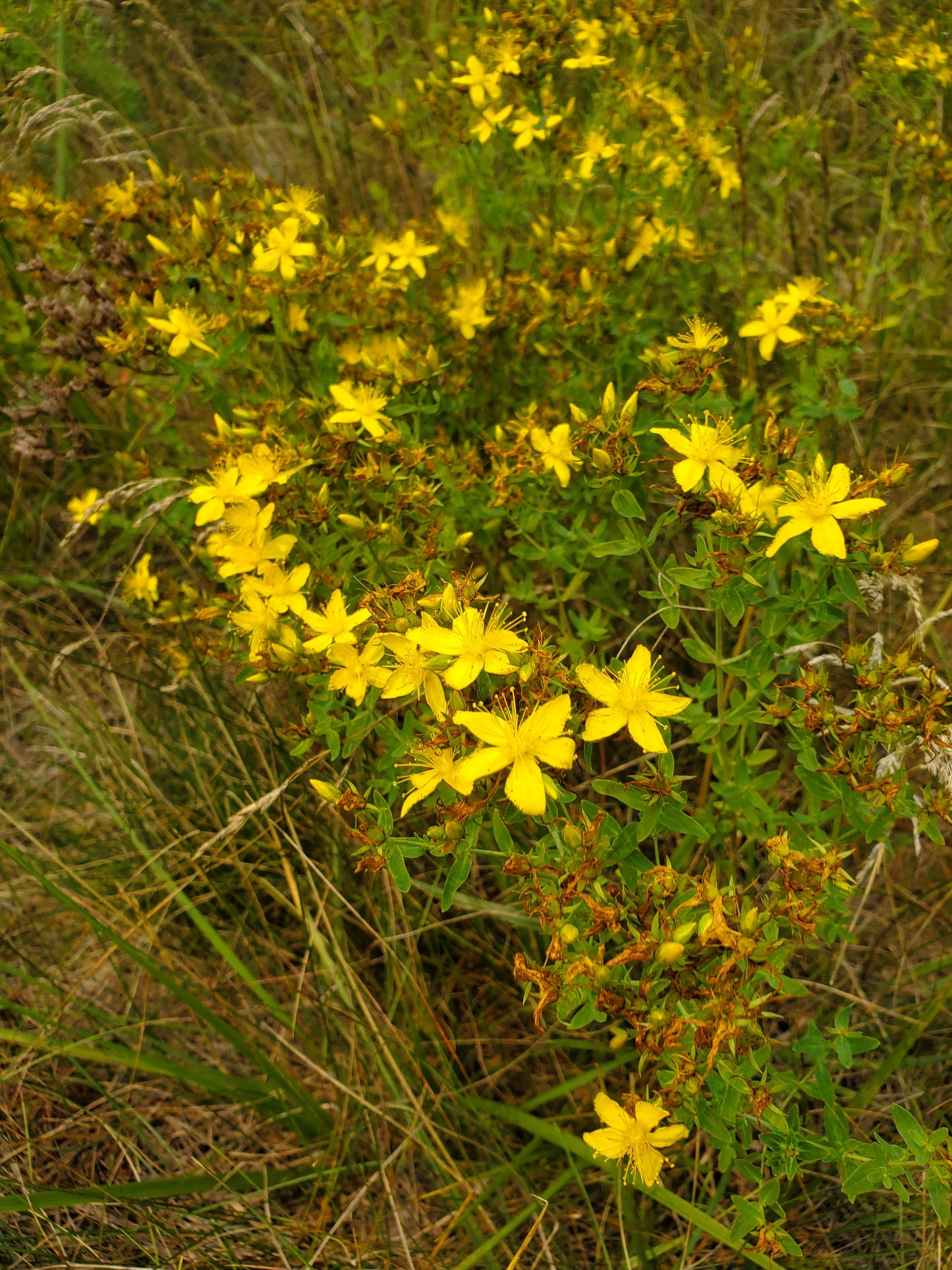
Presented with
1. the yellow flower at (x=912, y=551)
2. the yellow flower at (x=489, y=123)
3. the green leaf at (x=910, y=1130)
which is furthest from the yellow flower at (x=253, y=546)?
the green leaf at (x=910, y=1130)

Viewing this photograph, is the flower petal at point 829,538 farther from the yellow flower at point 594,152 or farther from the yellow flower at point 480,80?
the yellow flower at point 480,80

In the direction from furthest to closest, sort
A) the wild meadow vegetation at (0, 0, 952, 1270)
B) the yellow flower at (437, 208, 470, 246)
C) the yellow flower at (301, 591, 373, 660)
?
1. the yellow flower at (437, 208, 470, 246)
2. the yellow flower at (301, 591, 373, 660)
3. the wild meadow vegetation at (0, 0, 952, 1270)

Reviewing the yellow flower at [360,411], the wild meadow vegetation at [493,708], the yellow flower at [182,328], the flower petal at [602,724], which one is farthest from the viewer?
the yellow flower at [182,328]

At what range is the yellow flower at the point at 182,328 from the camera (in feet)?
6.33

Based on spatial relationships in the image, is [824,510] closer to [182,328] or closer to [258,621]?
[258,621]

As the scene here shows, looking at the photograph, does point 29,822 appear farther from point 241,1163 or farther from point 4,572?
point 241,1163

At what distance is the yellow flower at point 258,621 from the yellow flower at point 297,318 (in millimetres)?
782

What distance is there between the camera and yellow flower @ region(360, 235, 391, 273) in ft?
7.11

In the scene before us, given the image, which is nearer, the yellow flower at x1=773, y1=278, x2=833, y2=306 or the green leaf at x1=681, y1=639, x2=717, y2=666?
the green leaf at x1=681, y1=639, x2=717, y2=666

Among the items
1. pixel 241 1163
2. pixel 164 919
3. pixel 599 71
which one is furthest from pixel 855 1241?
pixel 599 71

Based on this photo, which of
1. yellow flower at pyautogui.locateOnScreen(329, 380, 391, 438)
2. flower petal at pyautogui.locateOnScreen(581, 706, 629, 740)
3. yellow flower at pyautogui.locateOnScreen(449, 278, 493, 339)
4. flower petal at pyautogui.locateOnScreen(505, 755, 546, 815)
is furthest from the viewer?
→ yellow flower at pyautogui.locateOnScreen(449, 278, 493, 339)

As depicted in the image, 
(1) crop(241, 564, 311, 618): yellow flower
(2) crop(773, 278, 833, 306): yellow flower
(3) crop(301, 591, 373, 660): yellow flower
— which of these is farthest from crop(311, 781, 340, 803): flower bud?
(2) crop(773, 278, 833, 306): yellow flower

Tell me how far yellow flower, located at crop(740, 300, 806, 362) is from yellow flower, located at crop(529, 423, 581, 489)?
1.70 feet

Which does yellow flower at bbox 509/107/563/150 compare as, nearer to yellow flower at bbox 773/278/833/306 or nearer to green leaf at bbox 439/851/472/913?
yellow flower at bbox 773/278/833/306
